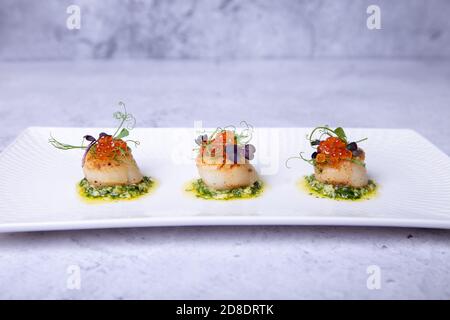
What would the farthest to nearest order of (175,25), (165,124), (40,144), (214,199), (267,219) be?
(175,25) → (165,124) → (40,144) → (214,199) → (267,219)

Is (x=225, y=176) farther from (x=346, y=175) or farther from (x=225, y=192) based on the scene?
(x=346, y=175)

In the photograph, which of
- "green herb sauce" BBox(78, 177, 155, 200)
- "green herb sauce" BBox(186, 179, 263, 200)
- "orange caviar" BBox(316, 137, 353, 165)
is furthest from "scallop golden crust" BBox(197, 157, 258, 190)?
"orange caviar" BBox(316, 137, 353, 165)

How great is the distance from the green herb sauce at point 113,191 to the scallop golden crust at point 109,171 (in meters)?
0.03

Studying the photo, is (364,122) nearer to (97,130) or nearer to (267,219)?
(97,130)

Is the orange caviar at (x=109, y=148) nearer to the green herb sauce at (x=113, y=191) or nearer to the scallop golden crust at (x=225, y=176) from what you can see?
Answer: the green herb sauce at (x=113, y=191)

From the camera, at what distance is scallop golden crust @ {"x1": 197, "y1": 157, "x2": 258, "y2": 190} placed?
12.1 feet

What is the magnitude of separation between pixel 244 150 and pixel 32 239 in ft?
4.55

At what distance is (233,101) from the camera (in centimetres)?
668

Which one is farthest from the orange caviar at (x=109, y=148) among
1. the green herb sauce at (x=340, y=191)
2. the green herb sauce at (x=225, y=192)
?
the green herb sauce at (x=340, y=191)

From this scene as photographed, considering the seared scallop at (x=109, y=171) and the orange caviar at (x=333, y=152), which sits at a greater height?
the orange caviar at (x=333, y=152)

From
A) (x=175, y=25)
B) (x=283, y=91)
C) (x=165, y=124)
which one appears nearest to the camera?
(x=165, y=124)

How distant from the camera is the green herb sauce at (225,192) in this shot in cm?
363

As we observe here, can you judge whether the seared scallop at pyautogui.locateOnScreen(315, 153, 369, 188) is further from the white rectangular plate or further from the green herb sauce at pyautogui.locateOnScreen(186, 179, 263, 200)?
the green herb sauce at pyautogui.locateOnScreen(186, 179, 263, 200)

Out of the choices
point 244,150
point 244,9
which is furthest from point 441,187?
point 244,9
